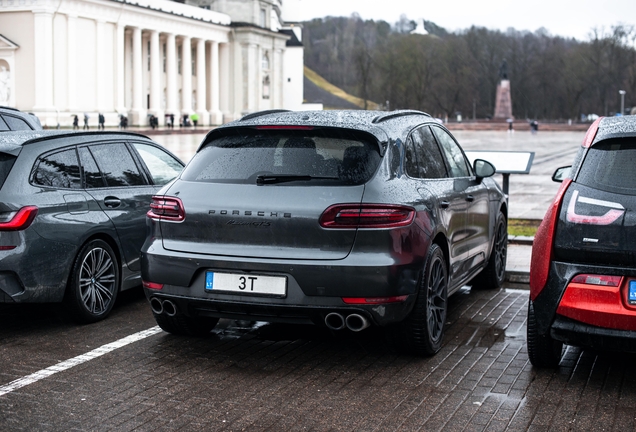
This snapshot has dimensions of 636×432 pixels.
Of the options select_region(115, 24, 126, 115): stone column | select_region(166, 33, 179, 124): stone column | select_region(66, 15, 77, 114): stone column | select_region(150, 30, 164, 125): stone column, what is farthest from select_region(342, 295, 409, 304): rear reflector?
select_region(166, 33, 179, 124): stone column

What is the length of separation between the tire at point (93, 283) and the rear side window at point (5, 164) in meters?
0.83

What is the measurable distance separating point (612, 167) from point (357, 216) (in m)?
1.52

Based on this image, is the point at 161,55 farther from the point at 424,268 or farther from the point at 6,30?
the point at 424,268

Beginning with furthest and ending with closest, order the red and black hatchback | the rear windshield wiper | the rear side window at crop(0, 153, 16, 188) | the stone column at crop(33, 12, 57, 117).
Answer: the stone column at crop(33, 12, 57, 117) < the rear side window at crop(0, 153, 16, 188) < the rear windshield wiper < the red and black hatchback

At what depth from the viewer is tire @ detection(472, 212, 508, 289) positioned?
863 centimetres

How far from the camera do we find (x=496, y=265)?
8.72 metres

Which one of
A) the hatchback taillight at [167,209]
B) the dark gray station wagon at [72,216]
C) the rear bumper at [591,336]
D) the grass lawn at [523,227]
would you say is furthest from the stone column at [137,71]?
the rear bumper at [591,336]

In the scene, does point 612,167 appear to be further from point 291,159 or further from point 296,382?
point 296,382

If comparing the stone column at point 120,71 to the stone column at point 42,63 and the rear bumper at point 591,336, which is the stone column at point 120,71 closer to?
the stone column at point 42,63

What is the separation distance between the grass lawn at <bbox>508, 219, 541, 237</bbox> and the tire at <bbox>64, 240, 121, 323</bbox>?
6647 mm

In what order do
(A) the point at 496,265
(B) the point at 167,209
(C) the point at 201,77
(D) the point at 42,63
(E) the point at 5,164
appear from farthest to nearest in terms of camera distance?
(C) the point at 201,77
(D) the point at 42,63
(A) the point at 496,265
(E) the point at 5,164
(B) the point at 167,209

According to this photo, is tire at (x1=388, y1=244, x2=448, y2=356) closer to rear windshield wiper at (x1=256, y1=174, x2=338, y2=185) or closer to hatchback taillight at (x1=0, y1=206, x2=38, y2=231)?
rear windshield wiper at (x1=256, y1=174, x2=338, y2=185)

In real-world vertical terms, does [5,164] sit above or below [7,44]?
below

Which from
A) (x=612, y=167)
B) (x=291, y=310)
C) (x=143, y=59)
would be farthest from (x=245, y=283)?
(x=143, y=59)
